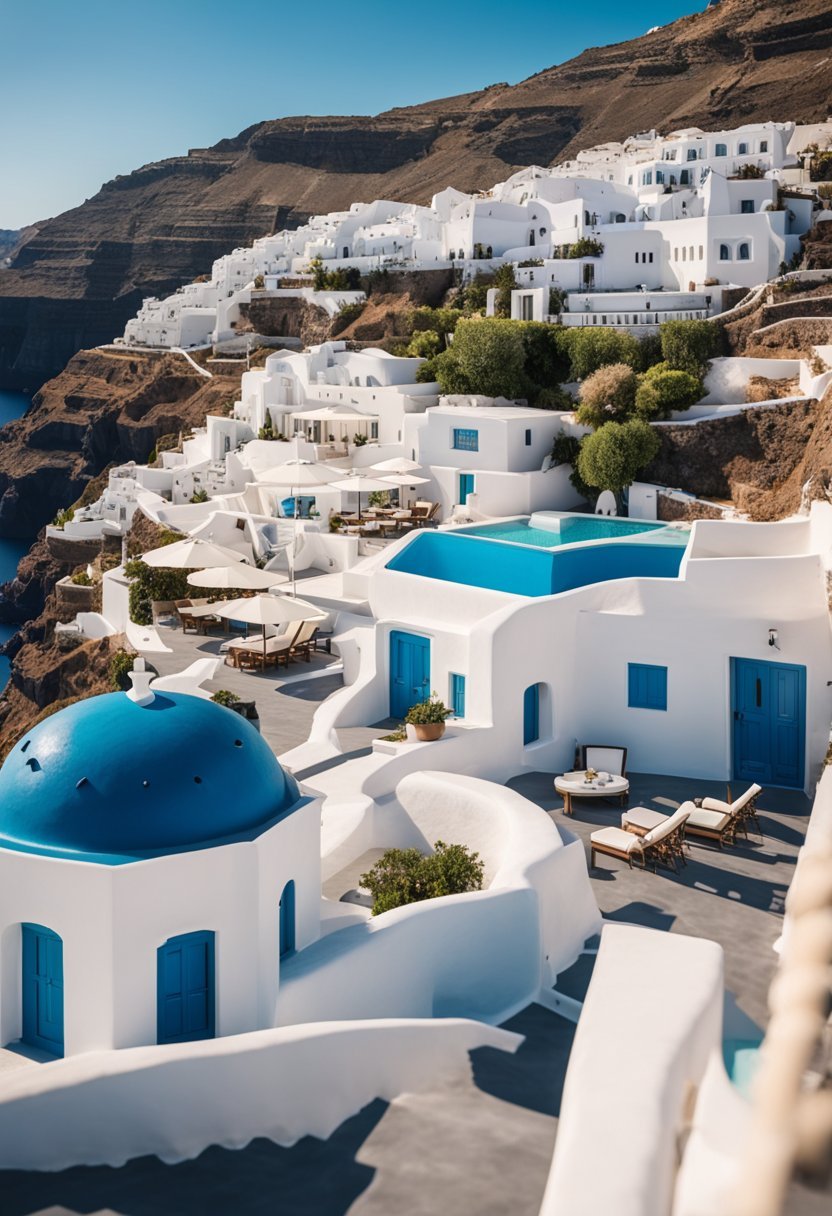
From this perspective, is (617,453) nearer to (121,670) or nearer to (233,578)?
(233,578)

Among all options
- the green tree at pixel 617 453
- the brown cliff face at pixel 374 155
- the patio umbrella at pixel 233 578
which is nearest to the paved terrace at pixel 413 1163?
the patio umbrella at pixel 233 578

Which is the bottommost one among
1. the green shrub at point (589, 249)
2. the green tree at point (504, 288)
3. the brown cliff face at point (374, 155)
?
the green tree at point (504, 288)

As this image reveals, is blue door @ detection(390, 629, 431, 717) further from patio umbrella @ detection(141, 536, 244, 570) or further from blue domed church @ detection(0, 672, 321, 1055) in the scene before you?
blue domed church @ detection(0, 672, 321, 1055)

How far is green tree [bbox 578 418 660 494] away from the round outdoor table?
15.0m

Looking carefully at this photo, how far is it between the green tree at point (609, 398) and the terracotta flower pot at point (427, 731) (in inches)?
697

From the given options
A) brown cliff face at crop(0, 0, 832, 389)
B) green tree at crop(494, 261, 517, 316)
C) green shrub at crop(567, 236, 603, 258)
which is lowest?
green tree at crop(494, 261, 517, 316)

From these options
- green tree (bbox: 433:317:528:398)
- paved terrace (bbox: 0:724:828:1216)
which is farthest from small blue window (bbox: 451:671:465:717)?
green tree (bbox: 433:317:528:398)

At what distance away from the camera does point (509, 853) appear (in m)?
12.5

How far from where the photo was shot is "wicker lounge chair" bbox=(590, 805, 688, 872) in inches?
567

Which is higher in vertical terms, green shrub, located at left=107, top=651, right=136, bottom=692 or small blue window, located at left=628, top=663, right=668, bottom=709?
small blue window, located at left=628, top=663, right=668, bottom=709

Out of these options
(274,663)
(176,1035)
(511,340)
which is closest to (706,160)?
(511,340)

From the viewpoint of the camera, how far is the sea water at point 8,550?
6557 centimetres

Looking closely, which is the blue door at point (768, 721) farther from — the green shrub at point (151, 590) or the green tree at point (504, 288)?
the green tree at point (504, 288)

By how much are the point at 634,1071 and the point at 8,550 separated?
90.3m
